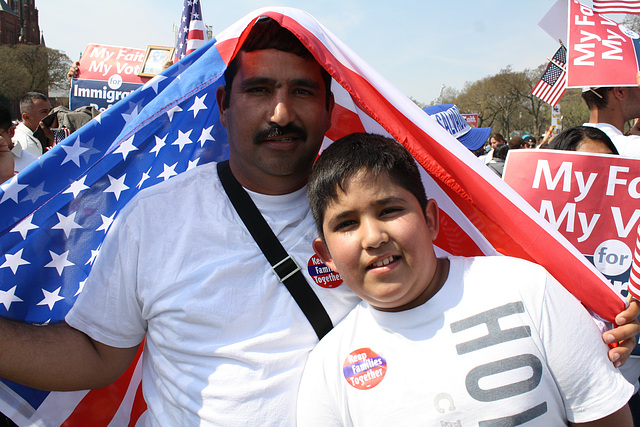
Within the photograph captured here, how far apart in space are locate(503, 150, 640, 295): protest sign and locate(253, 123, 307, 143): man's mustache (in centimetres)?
121

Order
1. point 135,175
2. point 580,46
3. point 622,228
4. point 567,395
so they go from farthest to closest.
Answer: point 580,46 → point 622,228 → point 135,175 → point 567,395

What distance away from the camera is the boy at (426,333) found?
132 cm

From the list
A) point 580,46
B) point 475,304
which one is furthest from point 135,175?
point 580,46

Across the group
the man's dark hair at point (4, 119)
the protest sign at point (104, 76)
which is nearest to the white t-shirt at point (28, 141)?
the man's dark hair at point (4, 119)

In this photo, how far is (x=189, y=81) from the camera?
178 centimetres

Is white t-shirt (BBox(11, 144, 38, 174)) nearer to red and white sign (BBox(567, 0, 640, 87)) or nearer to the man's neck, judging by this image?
red and white sign (BBox(567, 0, 640, 87))

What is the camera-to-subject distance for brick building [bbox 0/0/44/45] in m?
72.6

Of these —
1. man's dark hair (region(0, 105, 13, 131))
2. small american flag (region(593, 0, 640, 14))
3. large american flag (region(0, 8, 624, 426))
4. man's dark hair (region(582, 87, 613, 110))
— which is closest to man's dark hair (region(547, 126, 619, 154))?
man's dark hair (region(582, 87, 613, 110))

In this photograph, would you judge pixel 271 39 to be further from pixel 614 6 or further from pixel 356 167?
pixel 614 6

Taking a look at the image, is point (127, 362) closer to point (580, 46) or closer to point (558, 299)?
point (558, 299)

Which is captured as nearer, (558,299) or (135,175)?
(558,299)

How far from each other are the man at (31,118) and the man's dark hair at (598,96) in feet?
20.1

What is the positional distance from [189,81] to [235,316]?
876 millimetres

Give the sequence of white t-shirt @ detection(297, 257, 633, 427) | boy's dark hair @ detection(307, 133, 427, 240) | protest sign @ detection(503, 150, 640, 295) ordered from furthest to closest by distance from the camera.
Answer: protest sign @ detection(503, 150, 640, 295), boy's dark hair @ detection(307, 133, 427, 240), white t-shirt @ detection(297, 257, 633, 427)
